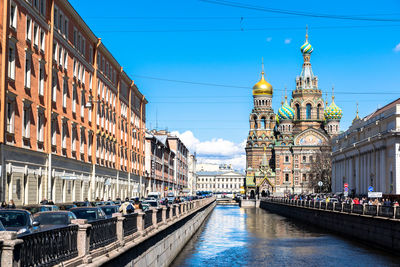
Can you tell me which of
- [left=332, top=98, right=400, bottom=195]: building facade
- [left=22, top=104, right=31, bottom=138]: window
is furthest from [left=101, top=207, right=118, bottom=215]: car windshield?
[left=332, top=98, right=400, bottom=195]: building facade

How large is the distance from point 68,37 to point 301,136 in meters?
123

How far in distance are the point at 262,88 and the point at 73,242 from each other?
163434 mm

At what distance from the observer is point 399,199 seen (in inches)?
2202

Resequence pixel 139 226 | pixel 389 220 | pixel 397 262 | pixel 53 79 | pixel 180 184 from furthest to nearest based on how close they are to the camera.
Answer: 1. pixel 180 184
2. pixel 53 79
3. pixel 389 220
4. pixel 397 262
5. pixel 139 226

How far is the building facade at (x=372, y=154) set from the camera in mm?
67188

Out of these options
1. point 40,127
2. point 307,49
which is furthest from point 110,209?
point 307,49

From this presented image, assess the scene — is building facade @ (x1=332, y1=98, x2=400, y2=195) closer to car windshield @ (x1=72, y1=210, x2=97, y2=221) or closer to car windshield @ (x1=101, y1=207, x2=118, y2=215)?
car windshield @ (x1=101, y1=207, x2=118, y2=215)

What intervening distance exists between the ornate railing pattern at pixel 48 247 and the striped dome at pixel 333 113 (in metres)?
156

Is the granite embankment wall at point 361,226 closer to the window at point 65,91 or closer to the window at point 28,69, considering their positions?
the window at point 28,69

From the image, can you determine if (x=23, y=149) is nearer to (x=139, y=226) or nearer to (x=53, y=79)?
(x=53, y=79)

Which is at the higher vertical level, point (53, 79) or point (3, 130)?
point (53, 79)

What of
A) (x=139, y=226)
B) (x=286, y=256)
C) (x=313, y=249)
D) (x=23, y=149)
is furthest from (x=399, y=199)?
(x=139, y=226)

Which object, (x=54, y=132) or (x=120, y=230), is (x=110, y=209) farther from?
(x=54, y=132)

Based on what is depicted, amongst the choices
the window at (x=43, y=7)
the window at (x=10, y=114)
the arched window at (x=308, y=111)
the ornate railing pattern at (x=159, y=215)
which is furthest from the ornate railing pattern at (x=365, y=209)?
the arched window at (x=308, y=111)
